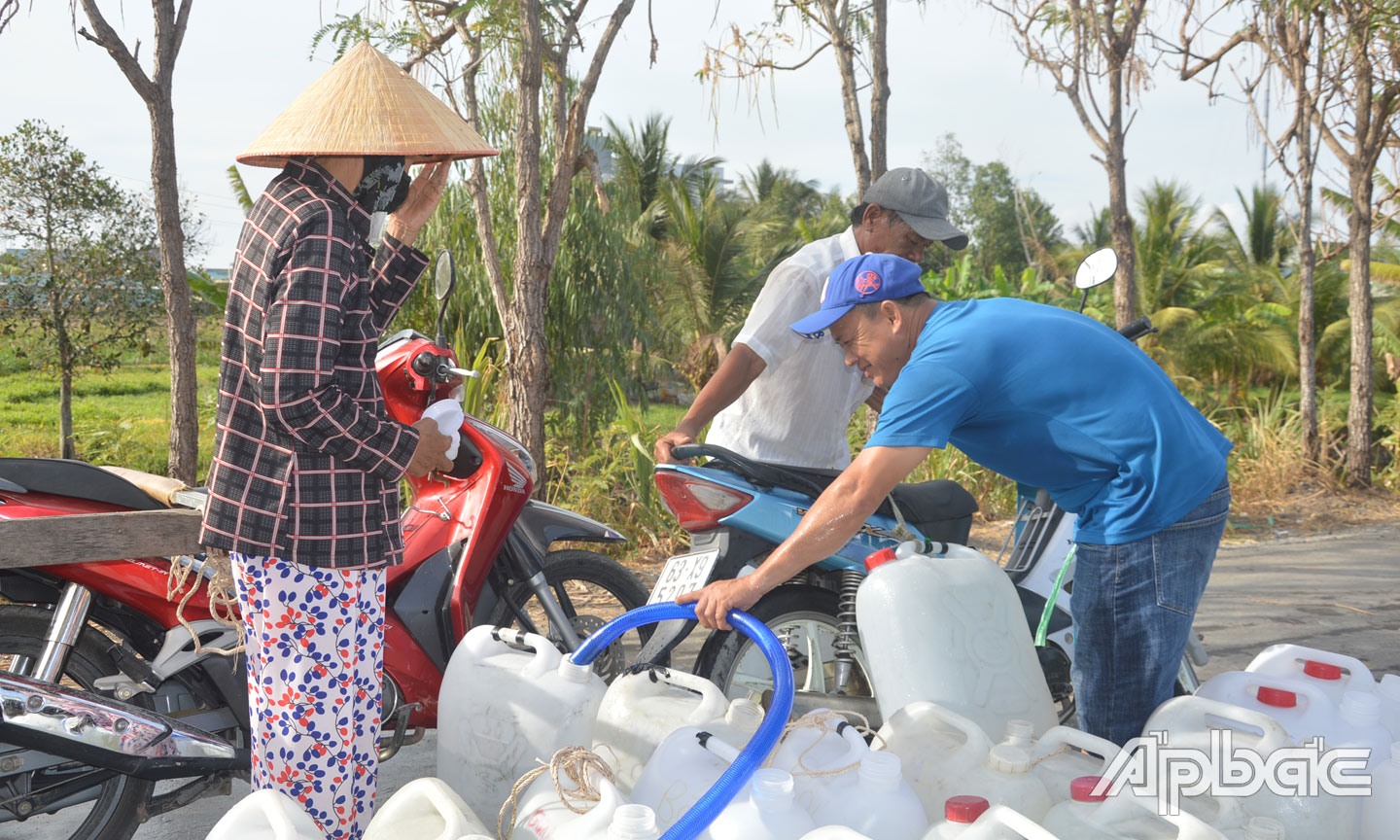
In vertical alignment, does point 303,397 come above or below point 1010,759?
above

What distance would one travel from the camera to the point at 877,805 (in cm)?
176

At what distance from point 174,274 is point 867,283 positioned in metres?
3.64

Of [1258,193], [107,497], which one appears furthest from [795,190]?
[107,497]

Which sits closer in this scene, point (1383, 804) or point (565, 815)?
point (565, 815)

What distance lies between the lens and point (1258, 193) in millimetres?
23078

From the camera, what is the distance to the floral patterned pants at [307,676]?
6.86 ft

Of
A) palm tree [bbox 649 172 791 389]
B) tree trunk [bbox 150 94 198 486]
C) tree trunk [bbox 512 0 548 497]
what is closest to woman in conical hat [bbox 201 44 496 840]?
tree trunk [bbox 150 94 198 486]

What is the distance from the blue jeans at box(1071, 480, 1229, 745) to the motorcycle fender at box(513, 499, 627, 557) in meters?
1.59

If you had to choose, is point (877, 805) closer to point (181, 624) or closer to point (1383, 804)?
point (1383, 804)

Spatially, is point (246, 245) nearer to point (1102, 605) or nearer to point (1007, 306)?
point (1007, 306)

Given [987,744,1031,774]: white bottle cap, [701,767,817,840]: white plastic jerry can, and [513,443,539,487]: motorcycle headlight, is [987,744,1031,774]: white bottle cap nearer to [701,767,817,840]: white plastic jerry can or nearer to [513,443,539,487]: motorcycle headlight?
[701,767,817,840]: white plastic jerry can

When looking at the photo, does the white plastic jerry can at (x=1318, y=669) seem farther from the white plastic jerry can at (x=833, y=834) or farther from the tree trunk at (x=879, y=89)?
the tree trunk at (x=879, y=89)

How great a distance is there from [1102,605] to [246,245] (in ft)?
6.52

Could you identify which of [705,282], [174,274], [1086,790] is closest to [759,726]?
[1086,790]
